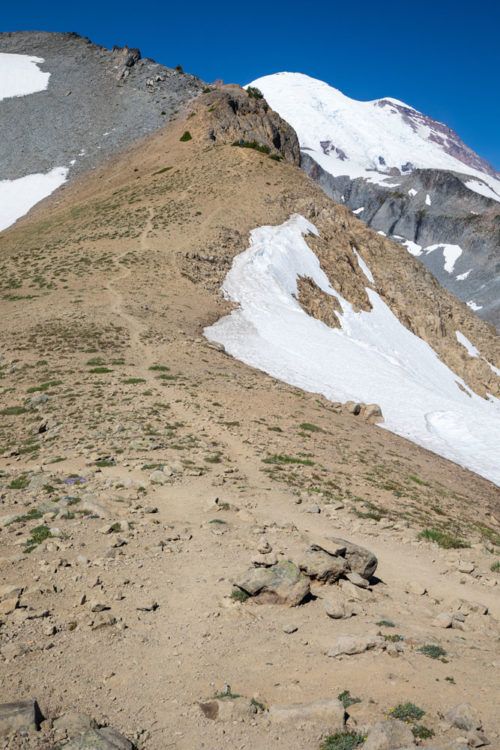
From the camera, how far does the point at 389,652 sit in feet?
25.0

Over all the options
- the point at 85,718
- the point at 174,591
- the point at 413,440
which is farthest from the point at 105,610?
the point at 413,440

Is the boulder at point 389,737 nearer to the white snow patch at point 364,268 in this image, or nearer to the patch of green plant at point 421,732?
the patch of green plant at point 421,732

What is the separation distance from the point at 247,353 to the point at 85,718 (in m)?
25.5

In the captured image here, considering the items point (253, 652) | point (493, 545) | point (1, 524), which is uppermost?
point (493, 545)

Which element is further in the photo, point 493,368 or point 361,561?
point 493,368

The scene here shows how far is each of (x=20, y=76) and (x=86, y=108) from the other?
19967mm

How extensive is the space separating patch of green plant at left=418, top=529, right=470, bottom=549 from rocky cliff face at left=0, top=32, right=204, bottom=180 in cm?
7069

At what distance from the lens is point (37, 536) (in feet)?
33.3

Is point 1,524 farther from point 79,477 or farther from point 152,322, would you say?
point 152,322

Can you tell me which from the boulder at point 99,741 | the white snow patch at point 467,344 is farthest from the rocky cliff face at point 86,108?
the boulder at point 99,741

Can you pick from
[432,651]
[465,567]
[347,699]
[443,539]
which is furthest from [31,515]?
[443,539]

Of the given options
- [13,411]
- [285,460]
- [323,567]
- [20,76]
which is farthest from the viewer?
[20,76]

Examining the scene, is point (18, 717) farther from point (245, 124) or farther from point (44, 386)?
point (245, 124)

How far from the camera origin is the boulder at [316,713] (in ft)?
20.6
